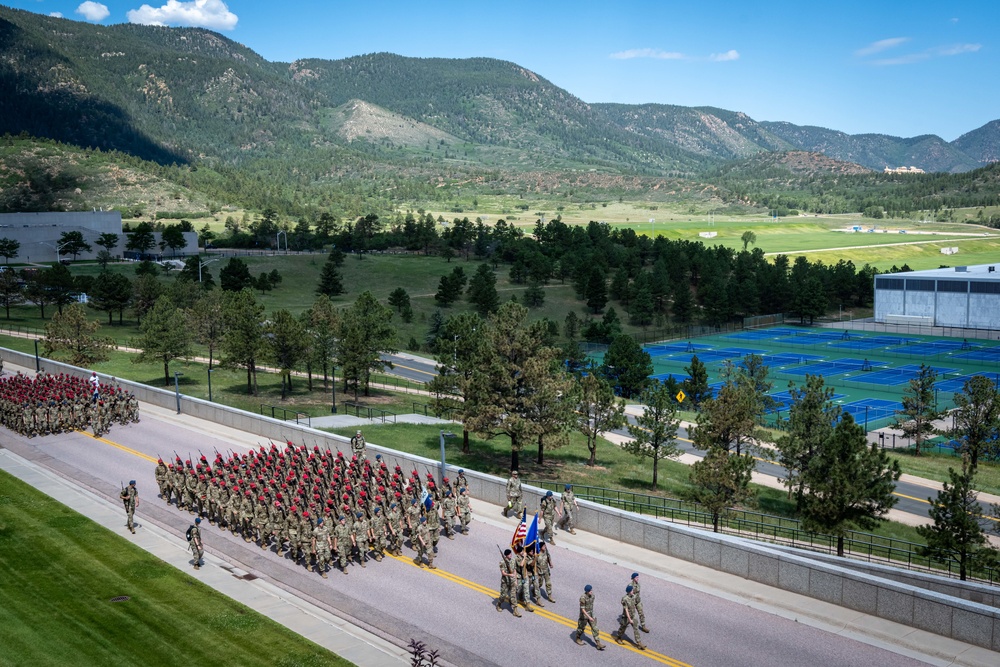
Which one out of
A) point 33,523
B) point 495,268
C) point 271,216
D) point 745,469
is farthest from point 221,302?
point 271,216

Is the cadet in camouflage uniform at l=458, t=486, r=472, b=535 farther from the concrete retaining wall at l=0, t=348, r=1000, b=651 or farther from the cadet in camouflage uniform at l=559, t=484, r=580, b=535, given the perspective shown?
the cadet in camouflage uniform at l=559, t=484, r=580, b=535

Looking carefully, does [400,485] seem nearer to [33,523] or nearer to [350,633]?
[350,633]

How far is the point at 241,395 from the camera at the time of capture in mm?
53531

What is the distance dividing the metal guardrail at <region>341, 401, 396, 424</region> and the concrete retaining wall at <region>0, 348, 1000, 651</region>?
62.0ft

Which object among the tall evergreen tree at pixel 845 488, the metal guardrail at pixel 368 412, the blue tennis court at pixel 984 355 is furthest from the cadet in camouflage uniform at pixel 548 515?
the blue tennis court at pixel 984 355

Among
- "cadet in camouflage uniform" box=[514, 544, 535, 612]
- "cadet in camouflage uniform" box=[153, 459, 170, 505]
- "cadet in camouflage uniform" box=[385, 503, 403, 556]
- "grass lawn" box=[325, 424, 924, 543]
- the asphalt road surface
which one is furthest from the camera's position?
"grass lawn" box=[325, 424, 924, 543]

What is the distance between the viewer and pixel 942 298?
93.8 meters

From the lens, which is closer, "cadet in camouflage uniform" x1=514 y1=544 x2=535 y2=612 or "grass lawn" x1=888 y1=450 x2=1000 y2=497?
"cadet in camouflage uniform" x1=514 y1=544 x2=535 y2=612

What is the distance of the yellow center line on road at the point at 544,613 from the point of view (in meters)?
17.4

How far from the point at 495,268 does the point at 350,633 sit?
106 meters

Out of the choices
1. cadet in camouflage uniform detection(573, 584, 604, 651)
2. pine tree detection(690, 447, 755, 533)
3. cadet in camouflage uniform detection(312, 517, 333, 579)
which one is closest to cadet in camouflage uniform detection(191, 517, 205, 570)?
cadet in camouflage uniform detection(312, 517, 333, 579)

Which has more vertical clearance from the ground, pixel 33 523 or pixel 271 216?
pixel 271 216

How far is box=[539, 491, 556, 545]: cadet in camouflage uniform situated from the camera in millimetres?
23891

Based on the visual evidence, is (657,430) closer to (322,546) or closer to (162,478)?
(322,546)
